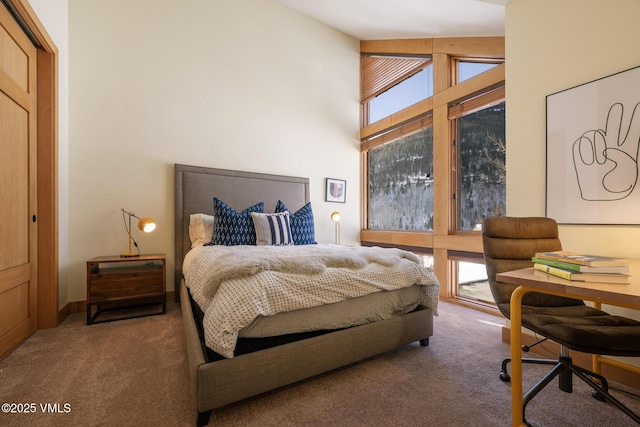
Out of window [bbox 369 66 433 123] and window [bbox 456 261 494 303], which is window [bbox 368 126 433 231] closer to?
window [bbox 369 66 433 123]

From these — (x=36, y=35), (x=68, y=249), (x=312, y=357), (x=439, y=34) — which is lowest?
(x=312, y=357)

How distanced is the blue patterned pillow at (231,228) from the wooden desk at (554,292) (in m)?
2.31

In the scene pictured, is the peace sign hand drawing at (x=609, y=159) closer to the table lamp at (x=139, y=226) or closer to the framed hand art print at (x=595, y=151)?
the framed hand art print at (x=595, y=151)

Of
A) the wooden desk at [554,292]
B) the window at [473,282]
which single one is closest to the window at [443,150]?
the window at [473,282]

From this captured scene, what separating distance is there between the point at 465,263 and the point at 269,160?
9.41 ft

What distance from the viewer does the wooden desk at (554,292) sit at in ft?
3.02

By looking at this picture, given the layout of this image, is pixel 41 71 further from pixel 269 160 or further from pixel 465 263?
pixel 465 263

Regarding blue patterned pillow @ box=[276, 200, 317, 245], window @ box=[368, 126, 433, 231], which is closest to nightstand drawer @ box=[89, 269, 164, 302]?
blue patterned pillow @ box=[276, 200, 317, 245]

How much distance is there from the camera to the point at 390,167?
4.38 metres

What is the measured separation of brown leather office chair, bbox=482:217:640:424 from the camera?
116 cm

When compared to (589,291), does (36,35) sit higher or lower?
higher

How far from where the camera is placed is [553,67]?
199cm

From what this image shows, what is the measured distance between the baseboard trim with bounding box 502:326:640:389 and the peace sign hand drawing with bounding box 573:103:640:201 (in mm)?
1035

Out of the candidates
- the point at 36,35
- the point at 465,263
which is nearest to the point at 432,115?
the point at 465,263
